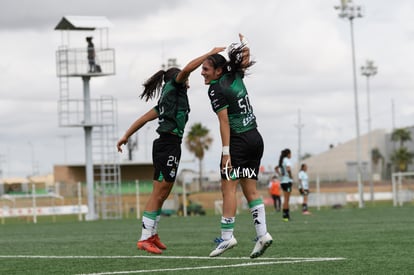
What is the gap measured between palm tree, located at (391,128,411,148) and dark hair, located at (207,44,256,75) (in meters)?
117

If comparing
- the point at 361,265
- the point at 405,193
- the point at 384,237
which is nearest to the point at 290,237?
the point at 384,237

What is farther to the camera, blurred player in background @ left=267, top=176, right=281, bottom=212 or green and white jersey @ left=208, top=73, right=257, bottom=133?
blurred player in background @ left=267, top=176, right=281, bottom=212

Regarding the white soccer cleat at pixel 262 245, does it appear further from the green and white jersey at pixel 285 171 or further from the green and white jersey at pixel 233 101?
the green and white jersey at pixel 285 171

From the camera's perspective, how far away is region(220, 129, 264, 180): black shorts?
991cm

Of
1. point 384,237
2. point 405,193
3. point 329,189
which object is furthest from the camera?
point 329,189

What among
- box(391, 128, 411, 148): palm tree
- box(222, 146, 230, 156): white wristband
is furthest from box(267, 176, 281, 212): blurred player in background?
box(391, 128, 411, 148): palm tree

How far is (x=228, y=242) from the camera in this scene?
403 inches

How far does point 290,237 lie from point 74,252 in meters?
3.93

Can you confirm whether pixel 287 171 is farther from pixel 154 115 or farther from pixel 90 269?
pixel 90 269

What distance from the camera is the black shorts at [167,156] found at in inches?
447

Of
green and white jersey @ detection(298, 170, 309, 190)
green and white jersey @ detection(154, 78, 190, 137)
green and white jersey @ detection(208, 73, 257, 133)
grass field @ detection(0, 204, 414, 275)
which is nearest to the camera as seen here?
grass field @ detection(0, 204, 414, 275)

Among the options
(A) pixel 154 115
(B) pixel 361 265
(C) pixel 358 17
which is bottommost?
(B) pixel 361 265

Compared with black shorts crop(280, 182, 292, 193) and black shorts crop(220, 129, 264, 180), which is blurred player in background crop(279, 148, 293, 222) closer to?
black shorts crop(280, 182, 292, 193)

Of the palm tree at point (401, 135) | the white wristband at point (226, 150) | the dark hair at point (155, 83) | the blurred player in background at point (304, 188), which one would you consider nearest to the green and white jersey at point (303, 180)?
the blurred player in background at point (304, 188)
